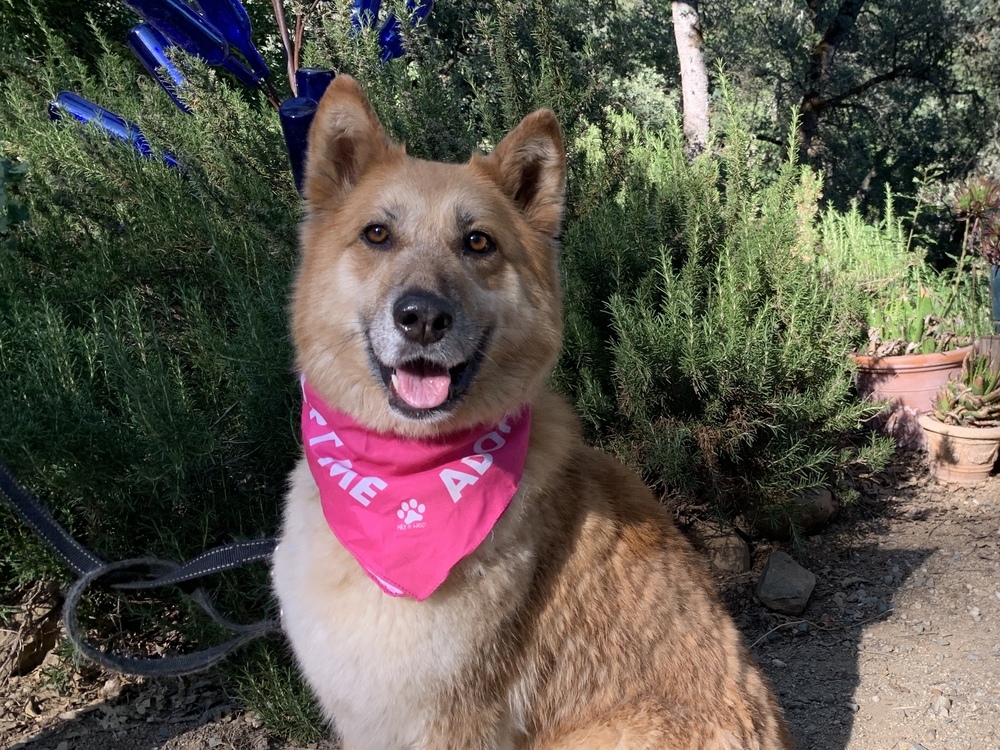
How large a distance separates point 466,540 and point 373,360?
2.13ft

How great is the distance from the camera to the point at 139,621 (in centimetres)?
391

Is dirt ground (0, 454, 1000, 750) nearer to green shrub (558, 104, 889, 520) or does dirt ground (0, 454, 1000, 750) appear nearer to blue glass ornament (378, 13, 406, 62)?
green shrub (558, 104, 889, 520)

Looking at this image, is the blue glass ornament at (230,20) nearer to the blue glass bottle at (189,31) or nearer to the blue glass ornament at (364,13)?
the blue glass bottle at (189,31)

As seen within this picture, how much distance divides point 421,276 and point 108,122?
3.85 meters

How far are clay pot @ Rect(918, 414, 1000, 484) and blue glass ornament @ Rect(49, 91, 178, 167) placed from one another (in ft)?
20.6

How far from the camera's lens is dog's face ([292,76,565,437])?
2.35 metres

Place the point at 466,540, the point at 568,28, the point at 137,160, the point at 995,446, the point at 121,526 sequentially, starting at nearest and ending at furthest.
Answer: the point at 466,540
the point at 121,526
the point at 137,160
the point at 995,446
the point at 568,28

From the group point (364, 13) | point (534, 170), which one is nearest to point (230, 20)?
point (364, 13)

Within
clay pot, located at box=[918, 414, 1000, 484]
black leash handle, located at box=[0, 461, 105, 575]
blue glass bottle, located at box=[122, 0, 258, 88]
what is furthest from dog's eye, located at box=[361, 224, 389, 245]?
clay pot, located at box=[918, 414, 1000, 484]

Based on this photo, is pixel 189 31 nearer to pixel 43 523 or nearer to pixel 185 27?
pixel 185 27

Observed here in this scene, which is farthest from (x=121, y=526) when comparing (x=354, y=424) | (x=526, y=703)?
(x=526, y=703)

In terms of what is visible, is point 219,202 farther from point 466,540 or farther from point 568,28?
point 568,28

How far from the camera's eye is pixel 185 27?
4.40m

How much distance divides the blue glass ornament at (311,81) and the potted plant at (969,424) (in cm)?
544
